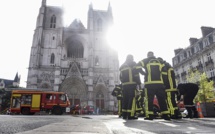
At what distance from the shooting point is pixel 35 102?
15789 mm

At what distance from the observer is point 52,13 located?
3659cm

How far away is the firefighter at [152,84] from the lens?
5320 mm

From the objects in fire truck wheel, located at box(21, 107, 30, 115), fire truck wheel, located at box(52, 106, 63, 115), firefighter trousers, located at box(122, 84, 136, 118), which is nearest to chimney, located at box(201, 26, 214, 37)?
fire truck wheel, located at box(52, 106, 63, 115)

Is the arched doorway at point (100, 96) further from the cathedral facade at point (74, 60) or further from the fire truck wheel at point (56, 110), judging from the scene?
the fire truck wheel at point (56, 110)

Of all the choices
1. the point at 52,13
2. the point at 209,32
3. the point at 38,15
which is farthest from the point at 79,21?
the point at 209,32

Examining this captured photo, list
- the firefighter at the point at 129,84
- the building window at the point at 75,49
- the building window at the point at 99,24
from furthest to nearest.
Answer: the building window at the point at 99,24, the building window at the point at 75,49, the firefighter at the point at 129,84

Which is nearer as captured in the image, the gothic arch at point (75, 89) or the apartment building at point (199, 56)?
the apartment building at point (199, 56)

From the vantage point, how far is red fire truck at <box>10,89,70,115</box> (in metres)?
15.5

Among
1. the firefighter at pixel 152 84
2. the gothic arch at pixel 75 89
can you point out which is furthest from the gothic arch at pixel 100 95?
the firefighter at pixel 152 84

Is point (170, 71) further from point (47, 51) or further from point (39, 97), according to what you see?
point (47, 51)

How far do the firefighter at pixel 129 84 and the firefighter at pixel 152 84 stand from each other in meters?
0.48

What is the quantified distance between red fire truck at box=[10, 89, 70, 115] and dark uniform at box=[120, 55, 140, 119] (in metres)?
11.2

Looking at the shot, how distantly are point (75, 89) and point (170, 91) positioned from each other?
2552cm

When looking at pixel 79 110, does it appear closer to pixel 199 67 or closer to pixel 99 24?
pixel 199 67
